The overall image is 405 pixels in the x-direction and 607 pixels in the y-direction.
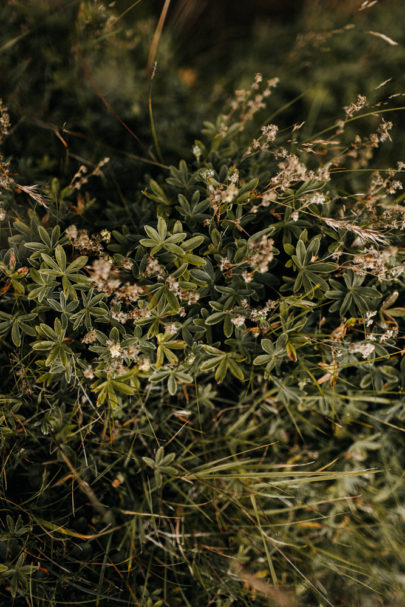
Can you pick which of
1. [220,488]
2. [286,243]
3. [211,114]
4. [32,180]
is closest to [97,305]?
[286,243]

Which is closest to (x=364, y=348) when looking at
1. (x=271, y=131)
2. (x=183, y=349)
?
(x=183, y=349)

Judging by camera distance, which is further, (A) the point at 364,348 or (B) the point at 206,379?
(B) the point at 206,379

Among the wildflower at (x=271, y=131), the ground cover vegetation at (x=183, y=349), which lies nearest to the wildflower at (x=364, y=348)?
the ground cover vegetation at (x=183, y=349)

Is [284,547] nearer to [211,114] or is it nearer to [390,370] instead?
[390,370]

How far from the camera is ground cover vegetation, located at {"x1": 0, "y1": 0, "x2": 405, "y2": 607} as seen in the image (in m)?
1.90

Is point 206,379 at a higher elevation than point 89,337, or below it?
below

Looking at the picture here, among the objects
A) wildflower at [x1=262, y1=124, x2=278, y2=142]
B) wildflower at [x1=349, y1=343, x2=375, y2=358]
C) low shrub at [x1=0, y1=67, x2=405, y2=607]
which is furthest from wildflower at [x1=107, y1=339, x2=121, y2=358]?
wildflower at [x1=262, y1=124, x2=278, y2=142]

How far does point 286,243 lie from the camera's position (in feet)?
6.44

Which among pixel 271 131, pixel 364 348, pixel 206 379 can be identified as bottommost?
pixel 206 379

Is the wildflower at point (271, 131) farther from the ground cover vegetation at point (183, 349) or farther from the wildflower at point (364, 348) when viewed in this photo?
the wildflower at point (364, 348)

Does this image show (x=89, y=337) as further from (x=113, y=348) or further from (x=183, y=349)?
(x=183, y=349)

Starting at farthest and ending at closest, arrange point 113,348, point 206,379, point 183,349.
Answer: point 206,379 → point 183,349 → point 113,348

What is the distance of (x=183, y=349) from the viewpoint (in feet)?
7.11

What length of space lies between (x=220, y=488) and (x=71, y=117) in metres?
3.39
